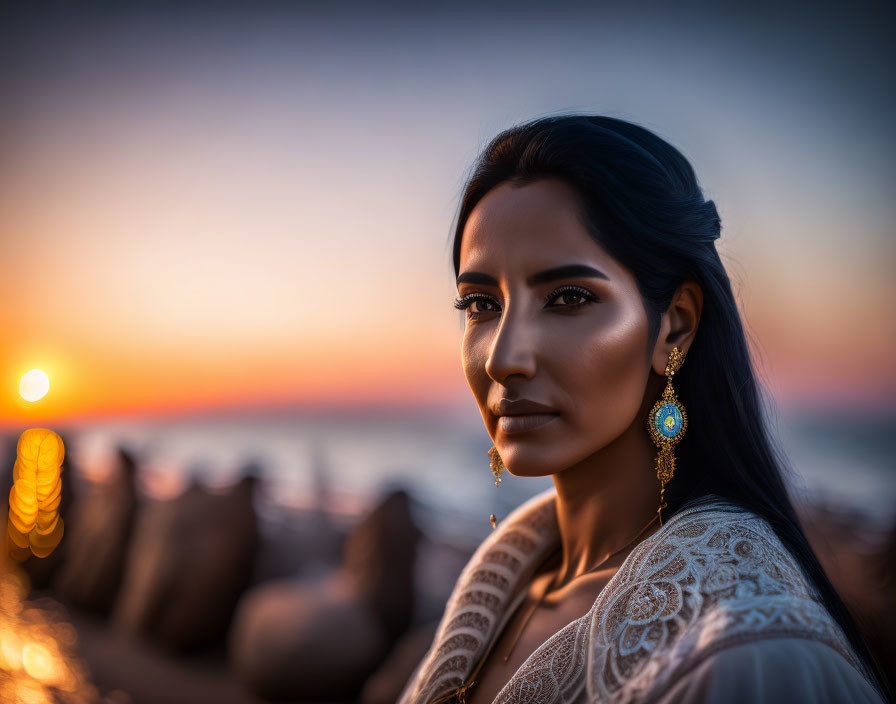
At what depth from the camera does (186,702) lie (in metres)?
3.83

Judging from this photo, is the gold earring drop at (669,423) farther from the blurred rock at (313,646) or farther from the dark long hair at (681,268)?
the blurred rock at (313,646)

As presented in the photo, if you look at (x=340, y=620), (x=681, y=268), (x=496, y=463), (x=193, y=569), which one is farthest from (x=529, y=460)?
(x=193, y=569)

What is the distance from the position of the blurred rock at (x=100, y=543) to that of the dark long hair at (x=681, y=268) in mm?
5032

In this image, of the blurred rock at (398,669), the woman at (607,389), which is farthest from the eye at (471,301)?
the blurred rock at (398,669)

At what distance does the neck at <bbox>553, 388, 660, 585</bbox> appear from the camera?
1.70m

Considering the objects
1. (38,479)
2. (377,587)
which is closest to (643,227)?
(377,587)

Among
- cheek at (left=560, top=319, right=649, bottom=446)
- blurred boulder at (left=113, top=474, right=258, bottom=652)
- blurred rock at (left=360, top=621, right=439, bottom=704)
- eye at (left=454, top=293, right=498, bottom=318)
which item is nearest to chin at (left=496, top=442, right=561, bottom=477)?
cheek at (left=560, top=319, right=649, bottom=446)

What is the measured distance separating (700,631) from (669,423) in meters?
0.64

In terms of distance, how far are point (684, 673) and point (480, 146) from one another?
161 cm

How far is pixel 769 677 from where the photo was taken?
1.04 m

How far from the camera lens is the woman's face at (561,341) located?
1533 mm

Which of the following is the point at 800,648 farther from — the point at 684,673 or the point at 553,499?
the point at 553,499

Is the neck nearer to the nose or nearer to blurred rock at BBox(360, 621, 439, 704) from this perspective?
the nose

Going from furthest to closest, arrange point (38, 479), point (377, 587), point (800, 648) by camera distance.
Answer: point (38, 479), point (377, 587), point (800, 648)
